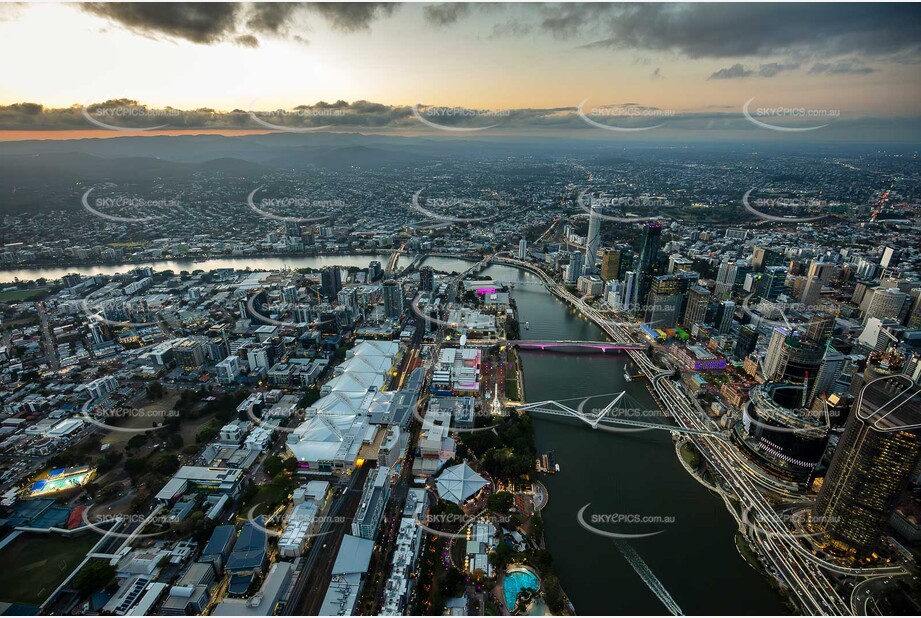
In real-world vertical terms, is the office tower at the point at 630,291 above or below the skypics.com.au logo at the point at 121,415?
above

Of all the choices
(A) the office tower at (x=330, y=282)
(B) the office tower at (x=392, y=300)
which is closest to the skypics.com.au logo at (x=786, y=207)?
(B) the office tower at (x=392, y=300)

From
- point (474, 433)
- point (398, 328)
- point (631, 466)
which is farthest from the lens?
point (398, 328)

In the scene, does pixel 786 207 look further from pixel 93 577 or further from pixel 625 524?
pixel 93 577

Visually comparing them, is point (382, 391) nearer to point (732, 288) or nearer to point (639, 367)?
point (639, 367)

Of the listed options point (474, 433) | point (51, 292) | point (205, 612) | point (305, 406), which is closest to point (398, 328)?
point (305, 406)

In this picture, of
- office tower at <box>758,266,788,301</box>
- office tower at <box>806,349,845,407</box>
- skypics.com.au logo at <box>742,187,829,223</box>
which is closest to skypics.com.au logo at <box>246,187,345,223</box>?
office tower at <box>758,266,788,301</box>

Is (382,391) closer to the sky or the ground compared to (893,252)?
closer to the ground

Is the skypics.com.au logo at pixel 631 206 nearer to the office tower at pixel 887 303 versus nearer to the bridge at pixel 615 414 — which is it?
the office tower at pixel 887 303

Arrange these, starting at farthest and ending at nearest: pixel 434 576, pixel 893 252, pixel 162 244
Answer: pixel 162 244
pixel 893 252
pixel 434 576
